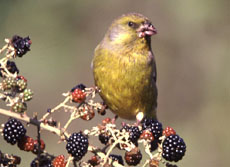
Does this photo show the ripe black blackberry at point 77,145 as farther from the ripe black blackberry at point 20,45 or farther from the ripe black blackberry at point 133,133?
the ripe black blackberry at point 20,45

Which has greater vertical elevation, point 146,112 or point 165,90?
point 165,90

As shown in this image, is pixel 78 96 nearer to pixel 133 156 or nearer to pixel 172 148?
pixel 133 156

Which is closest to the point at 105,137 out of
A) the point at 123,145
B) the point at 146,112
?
the point at 123,145

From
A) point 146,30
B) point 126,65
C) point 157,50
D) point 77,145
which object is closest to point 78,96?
point 77,145

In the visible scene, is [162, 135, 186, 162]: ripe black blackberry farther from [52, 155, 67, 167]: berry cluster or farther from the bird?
the bird

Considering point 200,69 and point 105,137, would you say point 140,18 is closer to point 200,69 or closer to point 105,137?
point 105,137

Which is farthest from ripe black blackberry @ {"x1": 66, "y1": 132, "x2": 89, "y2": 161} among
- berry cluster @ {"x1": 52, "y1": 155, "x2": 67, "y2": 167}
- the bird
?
the bird
